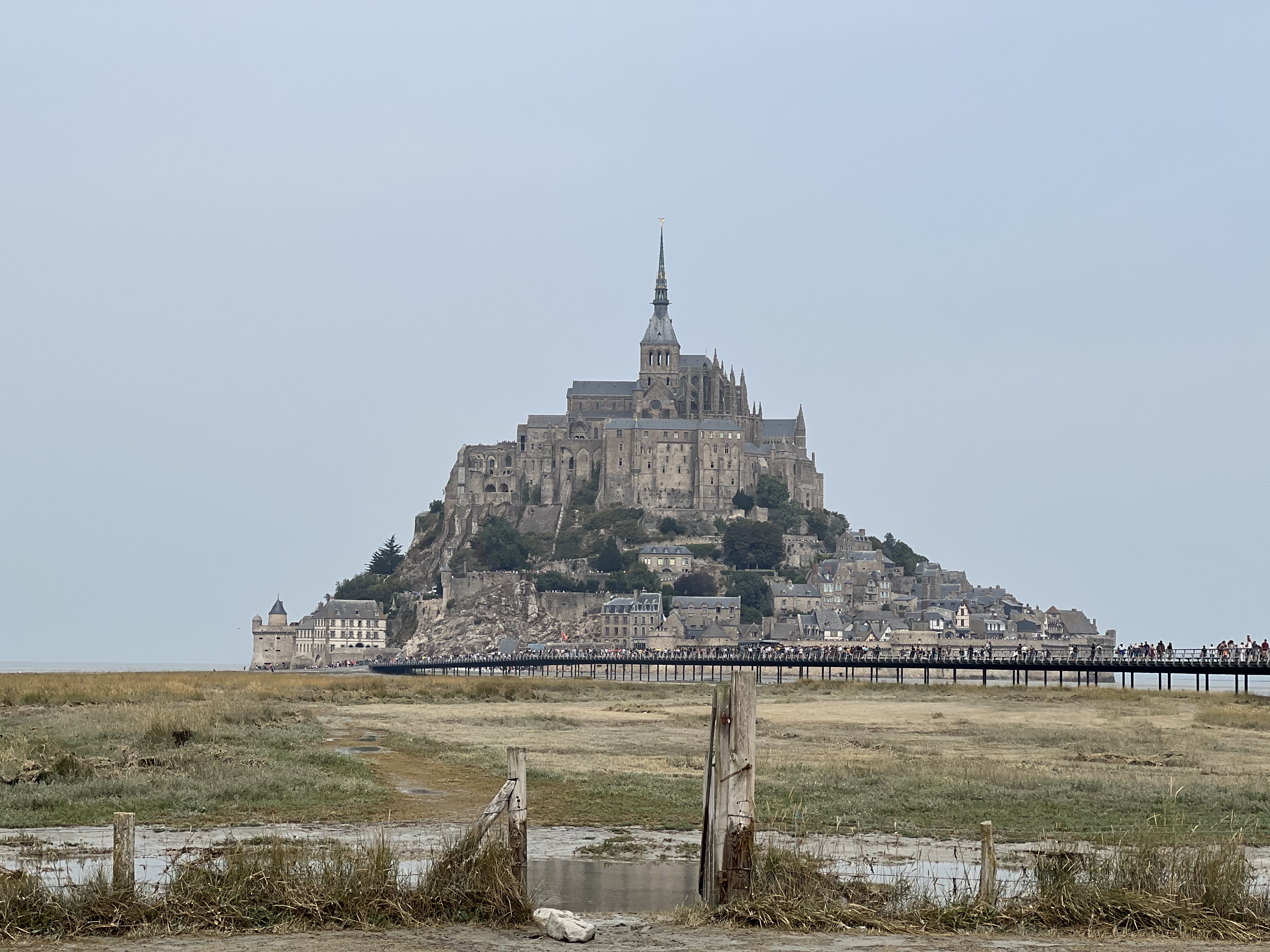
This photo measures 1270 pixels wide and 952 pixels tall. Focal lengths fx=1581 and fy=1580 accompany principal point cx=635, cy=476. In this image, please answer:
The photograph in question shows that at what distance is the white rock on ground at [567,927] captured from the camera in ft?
45.6

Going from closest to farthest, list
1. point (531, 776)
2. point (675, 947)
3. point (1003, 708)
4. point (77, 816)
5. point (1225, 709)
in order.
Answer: point (675, 947) → point (77, 816) → point (531, 776) → point (1225, 709) → point (1003, 708)

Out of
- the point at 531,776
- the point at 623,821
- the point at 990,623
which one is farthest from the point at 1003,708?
the point at 990,623

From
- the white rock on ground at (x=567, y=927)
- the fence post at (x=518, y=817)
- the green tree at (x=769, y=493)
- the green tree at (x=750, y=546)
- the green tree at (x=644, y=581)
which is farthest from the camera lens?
the green tree at (x=769, y=493)

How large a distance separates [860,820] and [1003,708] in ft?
129

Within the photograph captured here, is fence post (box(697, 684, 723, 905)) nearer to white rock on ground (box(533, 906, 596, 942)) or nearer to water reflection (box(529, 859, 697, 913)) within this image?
water reflection (box(529, 859, 697, 913))

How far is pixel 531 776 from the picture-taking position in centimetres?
2811

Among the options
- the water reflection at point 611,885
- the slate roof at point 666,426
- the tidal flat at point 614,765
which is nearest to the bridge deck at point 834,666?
the tidal flat at point 614,765

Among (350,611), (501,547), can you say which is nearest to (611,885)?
(501,547)

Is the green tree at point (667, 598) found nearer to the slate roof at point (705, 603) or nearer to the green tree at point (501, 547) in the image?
the slate roof at point (705, 603)

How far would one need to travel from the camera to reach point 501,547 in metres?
189

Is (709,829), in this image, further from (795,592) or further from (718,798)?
(795,592)

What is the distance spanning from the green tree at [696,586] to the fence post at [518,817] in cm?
16061

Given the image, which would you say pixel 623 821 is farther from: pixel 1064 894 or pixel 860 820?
pixel 1064 894

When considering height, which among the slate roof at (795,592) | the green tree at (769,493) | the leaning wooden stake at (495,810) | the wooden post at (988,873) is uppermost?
the green tree at (769,493)
